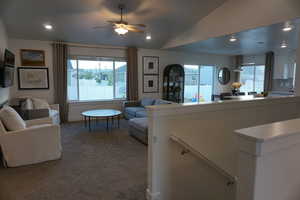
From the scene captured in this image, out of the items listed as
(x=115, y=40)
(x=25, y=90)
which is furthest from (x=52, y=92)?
(x=115, y=40)

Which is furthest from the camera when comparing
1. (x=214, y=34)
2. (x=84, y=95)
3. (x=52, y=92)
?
(x=84, y=95)

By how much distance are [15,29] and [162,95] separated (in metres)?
5.16

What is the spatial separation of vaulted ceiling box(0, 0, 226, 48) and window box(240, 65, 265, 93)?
471cm

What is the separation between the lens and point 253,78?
8.74m

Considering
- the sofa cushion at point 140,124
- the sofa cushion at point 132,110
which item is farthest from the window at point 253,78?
the sofa cushion at point 140,124

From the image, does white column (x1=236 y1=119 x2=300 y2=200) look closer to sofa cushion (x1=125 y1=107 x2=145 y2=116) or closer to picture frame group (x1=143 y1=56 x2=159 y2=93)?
sofa cushion (x1=125 y1=107 x2=145 y2=116)

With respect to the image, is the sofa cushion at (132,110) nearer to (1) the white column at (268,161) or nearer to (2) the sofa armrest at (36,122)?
(2) the sofa armrest at (36,122)

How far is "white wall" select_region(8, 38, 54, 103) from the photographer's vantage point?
18.0ft

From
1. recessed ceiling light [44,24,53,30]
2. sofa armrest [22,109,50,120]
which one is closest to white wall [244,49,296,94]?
recessed ceiling light [44,24,53,30]

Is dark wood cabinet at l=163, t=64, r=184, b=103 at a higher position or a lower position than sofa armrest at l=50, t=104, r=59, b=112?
higher

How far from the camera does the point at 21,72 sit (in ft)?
18.2

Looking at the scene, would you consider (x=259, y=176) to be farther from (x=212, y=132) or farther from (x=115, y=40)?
(x=115, y=40)

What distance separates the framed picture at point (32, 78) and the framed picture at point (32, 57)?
0.15m

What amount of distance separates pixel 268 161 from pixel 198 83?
26.1 ft
